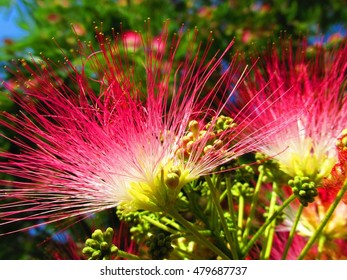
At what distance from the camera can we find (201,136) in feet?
3.92

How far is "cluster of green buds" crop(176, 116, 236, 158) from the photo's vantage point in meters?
1.18

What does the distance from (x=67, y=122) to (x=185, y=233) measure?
419 mm

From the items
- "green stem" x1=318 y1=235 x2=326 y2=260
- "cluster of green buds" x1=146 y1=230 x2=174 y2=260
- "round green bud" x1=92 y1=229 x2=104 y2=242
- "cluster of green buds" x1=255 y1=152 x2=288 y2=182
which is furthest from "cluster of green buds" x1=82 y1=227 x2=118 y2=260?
"green stem" x1=318 y1=235 x2=326 y2=260

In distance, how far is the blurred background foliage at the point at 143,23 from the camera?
7.77 ft

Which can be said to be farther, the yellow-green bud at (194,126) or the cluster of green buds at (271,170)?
the cluster of green buds at (271,170)

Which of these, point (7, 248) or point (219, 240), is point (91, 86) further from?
point (7, 248)

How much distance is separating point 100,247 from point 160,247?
0.16m

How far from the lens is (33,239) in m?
2.39

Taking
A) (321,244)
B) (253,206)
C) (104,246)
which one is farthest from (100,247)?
(321,244)

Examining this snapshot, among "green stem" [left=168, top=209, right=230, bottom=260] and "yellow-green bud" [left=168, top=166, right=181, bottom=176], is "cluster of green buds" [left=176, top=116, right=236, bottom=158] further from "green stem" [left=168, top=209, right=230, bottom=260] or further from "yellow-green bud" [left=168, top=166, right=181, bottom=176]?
"green stem" [left=168, top=209, right=230, bottom=260]

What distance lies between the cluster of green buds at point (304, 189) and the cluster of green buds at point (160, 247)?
0.35 m

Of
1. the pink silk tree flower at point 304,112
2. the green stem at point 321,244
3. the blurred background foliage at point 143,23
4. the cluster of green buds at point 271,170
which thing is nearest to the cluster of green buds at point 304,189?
the pink silk tree flower at point 304,112

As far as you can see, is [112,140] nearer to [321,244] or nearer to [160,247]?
[160,247]

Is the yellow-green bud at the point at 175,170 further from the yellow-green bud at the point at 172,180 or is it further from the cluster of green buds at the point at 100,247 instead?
the cluster of green buds at the point at 100,247
